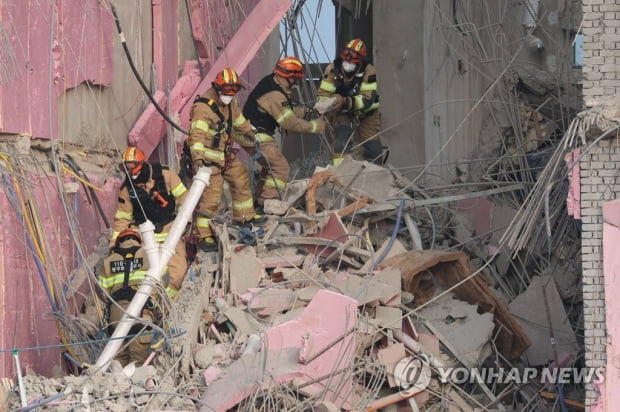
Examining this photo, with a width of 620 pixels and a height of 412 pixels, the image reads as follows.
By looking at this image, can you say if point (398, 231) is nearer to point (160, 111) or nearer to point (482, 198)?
point (482, 198)

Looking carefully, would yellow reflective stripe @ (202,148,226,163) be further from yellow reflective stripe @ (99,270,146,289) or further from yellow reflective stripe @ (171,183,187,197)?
yellow reflective stripe @ (99,270,146,289)

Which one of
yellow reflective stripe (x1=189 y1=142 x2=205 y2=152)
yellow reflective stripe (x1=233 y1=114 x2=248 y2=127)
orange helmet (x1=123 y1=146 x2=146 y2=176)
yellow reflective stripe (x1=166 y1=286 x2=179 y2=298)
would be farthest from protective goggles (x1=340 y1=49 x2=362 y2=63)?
yellow reflective stripe (x1=166 y1=286 x2=179 y2=298)

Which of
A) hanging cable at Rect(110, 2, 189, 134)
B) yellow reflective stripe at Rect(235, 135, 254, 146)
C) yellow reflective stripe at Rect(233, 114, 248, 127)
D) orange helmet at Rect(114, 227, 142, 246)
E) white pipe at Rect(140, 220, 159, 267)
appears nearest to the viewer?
white pipe at Rect(140, 220, 159, 267)

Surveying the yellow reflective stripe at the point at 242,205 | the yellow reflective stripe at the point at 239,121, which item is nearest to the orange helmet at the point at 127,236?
the yellow reflective stripe at the point at 242,205

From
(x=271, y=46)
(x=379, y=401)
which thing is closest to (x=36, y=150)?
(x=379, y=401)

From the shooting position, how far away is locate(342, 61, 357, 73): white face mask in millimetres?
12195

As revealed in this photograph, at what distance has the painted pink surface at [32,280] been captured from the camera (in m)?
8.37

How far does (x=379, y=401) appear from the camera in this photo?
841 cm

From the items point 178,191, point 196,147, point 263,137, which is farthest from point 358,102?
point 178,191

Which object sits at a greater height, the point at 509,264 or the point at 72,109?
the point at 72,109

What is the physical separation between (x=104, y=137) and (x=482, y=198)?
11.8ft

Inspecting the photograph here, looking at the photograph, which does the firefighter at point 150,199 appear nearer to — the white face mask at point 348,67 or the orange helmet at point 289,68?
the orange helmet at point 289,68

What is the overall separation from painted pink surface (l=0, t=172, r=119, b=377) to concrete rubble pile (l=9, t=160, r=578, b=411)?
26.6 inches

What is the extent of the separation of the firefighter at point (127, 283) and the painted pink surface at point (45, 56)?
1.07 meters
